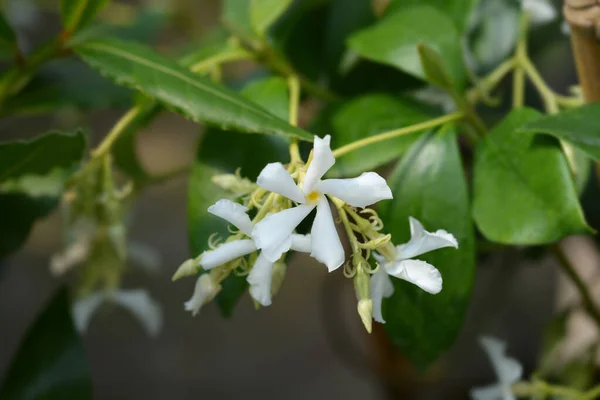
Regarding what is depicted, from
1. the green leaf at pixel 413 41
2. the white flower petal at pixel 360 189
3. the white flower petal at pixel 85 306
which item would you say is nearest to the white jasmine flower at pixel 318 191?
the white flower petal at pixel 360 189

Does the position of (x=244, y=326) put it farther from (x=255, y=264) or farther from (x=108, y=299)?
(x=255, y=264)

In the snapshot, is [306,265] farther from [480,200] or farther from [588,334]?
[480,200]

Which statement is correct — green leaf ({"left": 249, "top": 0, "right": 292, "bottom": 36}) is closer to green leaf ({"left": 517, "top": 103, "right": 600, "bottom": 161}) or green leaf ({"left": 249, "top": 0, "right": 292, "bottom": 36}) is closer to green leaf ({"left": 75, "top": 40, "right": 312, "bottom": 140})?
green leaf ({"left": 75, "top": 40, "right": 312, "bottom": 140})

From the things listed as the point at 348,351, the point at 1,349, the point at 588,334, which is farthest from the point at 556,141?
the point at 1,349

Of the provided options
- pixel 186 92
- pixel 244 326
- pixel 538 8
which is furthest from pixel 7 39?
pixel 244 326

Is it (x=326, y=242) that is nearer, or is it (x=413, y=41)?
(x=326, y=242)

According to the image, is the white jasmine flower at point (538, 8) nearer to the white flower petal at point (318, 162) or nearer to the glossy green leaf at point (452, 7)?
the glossy green leaf at point (452, 7)

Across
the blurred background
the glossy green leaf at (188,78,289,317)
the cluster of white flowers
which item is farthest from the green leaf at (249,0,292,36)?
the blurred background
